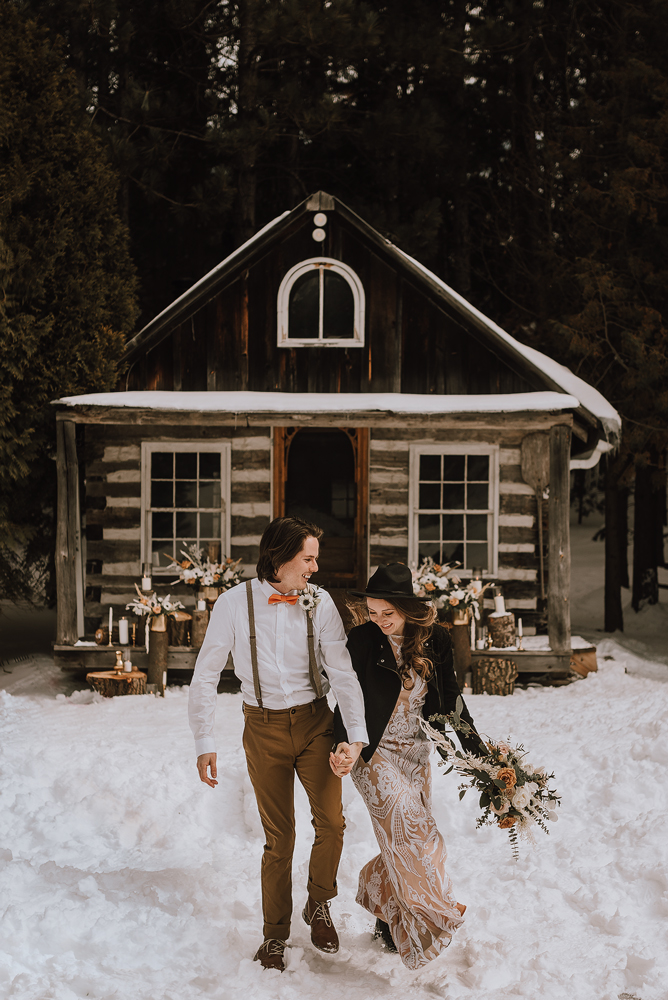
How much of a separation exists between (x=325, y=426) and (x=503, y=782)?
6355 millimetres

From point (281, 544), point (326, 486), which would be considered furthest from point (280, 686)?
point (326, 486)

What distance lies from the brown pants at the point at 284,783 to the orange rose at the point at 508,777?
78 centimetres

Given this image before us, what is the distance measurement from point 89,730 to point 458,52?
13550 millimetres

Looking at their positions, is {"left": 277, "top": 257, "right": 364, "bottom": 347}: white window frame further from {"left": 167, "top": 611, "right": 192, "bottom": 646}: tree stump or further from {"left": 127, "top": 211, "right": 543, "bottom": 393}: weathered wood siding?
{"left": 167, "top": 611, "right": 192, "bottom": 646}: tree stump

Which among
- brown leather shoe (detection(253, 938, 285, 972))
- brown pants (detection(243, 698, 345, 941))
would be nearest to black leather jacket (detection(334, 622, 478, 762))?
brown pants (detection(243, 698, 345, 941))

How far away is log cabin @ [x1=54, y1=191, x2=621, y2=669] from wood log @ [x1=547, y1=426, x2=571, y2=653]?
511mm

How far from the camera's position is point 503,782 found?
141 inches

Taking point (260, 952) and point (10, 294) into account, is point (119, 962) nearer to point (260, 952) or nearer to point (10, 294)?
point (260, 952)

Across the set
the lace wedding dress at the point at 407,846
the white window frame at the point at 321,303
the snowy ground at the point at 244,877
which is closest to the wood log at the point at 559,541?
the snowy ground at the point at 244,877

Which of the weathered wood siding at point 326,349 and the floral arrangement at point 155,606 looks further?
the weathered wood siding at point 326,349

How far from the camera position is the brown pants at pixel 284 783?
3.74m

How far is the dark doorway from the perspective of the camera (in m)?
13.0

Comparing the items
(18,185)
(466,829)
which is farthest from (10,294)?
(466,829)

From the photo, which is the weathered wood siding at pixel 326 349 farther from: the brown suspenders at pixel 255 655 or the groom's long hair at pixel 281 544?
the brown suspenders at pixel 255 655
